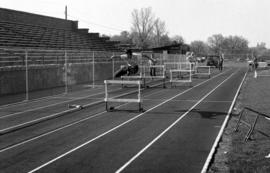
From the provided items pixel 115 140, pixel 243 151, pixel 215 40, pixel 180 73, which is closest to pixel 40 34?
pixel 180 73

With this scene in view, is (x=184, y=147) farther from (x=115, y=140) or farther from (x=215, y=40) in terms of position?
(x=215, y=40)

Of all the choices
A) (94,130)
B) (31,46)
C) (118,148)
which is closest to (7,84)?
(31,46)

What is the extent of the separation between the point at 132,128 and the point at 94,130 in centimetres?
114

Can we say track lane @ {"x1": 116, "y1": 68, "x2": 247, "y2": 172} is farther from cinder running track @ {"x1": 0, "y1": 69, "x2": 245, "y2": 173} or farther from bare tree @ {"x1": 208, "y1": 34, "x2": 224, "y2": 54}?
bare tree @ {"x1": 208, "y1": 34, "x2": 224, "y2": 54}

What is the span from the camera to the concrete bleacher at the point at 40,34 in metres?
30.9

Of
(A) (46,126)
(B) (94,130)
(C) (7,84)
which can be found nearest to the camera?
(B) (94,130)

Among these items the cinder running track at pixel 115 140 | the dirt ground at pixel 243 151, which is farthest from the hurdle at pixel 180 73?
the dirt ground at pixel 243 151

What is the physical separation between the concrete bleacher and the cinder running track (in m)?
15.3

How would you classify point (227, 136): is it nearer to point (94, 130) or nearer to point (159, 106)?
point (94, 130)

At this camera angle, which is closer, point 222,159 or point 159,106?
point 222,159

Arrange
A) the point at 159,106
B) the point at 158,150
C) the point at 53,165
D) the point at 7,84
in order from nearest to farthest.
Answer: the point at 53,165
the point at 158,150
the point at 159,106
the point at 7,84

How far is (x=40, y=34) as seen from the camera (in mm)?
35938

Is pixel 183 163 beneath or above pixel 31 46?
beneath

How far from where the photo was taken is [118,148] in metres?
9.49
